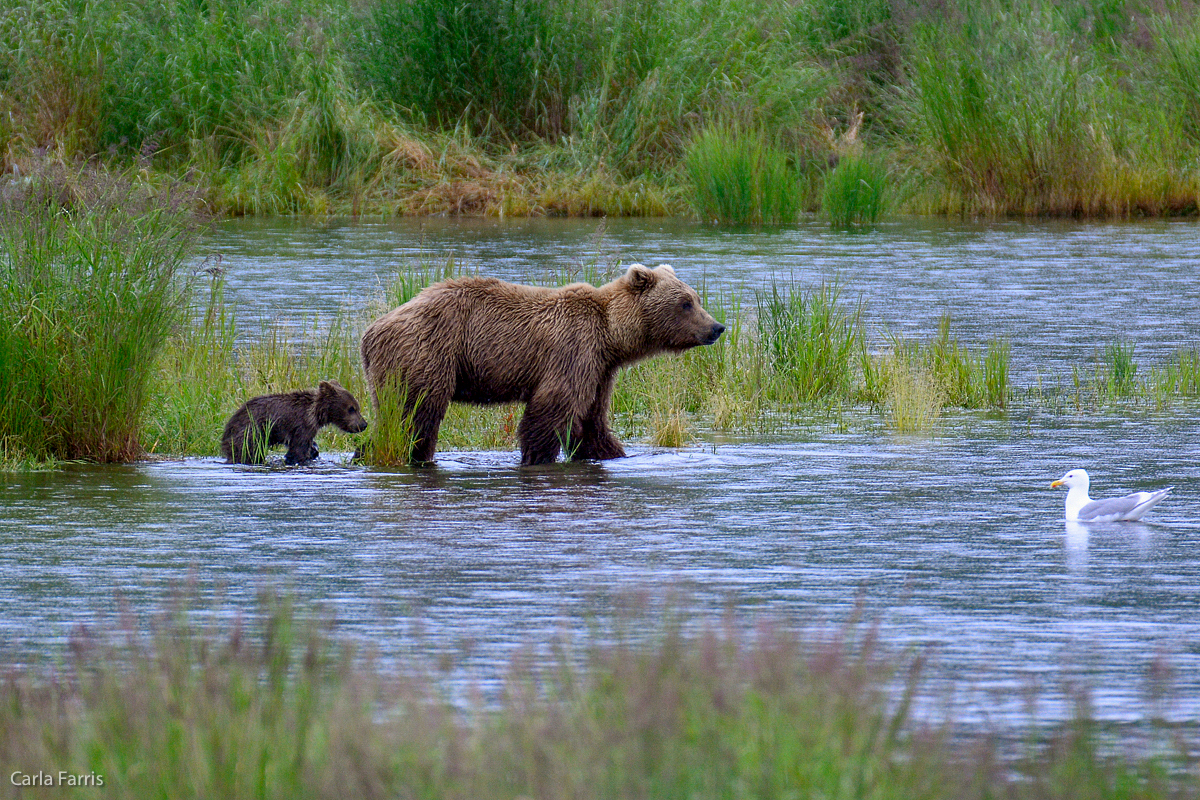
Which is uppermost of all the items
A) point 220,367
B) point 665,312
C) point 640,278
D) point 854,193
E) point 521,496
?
point 854,193

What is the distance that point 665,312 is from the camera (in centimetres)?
1068

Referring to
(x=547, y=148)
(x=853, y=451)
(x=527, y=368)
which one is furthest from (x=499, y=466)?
(x=547, y=148)

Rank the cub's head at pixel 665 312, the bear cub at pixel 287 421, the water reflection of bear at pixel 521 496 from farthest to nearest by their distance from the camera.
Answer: the cub's head at pixel 665 312 → the bear cub at pixel 287 421 → the water reflection of bear at pixel 521 496

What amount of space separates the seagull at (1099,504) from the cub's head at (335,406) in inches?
172

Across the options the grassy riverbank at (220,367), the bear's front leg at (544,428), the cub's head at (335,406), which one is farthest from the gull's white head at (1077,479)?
the cub's head at (335,406)

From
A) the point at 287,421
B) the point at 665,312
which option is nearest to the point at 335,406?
the point at 287,421

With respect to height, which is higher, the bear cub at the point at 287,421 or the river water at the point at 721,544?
the bear cub at the point at 287,421

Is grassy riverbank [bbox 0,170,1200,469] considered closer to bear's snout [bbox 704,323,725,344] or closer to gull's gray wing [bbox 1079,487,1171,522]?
bear's snout [bbox 704,323,725,344]

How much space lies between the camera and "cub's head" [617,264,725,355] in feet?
35.0

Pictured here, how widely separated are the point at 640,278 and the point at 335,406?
6.50 feet

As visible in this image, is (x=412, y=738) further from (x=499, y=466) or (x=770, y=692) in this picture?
(x=499, y=466)

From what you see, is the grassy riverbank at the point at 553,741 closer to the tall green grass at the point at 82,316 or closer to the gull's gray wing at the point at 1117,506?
the gull's gray wing at the point at 1117,506

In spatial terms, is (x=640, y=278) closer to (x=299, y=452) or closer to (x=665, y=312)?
(x=665, y=312)

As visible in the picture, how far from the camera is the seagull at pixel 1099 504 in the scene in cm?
838
